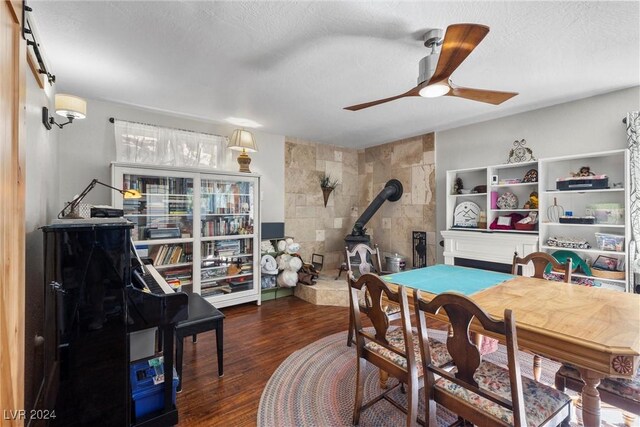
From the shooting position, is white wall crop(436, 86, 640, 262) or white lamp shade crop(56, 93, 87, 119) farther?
white wall crop(436, 86, 640, 262)

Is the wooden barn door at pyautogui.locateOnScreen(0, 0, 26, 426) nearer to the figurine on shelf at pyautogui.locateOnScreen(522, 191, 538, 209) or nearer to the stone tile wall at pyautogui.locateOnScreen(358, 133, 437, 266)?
the figurine on shelf at pyautogui.locateOnScreen(522, 191, 538, 209)

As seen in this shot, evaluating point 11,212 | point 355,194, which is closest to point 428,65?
point 11,212

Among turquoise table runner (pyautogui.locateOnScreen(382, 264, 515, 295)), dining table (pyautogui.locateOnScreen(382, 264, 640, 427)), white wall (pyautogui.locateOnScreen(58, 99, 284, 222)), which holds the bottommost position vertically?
dining table (pyautogui.locateOnScreen(382, 264, 640, 427))

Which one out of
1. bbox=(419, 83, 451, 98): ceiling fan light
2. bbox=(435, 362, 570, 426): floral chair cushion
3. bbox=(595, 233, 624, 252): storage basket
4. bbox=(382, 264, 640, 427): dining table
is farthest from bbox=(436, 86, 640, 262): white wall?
bbox=(435, 362, 570, 426): floral chair cushion

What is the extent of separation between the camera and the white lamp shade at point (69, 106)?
2215mm

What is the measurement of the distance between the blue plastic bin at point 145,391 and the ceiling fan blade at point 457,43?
95.9 inches

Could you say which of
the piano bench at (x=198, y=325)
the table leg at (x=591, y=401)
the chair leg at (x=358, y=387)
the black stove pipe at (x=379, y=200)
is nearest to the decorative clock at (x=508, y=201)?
the black stove pipe at (x=379, y=200)

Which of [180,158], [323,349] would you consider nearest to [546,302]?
[323,349]

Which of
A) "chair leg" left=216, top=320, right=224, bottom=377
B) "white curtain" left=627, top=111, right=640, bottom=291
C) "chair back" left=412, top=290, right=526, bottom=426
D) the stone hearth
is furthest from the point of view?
the stone hearth

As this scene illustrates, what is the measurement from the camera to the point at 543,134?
3.26 m

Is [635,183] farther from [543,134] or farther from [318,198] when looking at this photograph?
[318,198]

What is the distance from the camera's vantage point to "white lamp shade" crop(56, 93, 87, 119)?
221 centimetres

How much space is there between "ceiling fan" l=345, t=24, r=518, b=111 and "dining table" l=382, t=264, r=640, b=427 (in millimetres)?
1280

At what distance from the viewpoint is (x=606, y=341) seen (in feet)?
3.71
